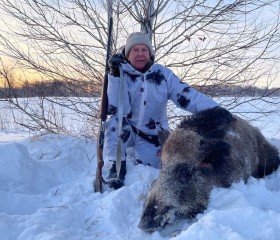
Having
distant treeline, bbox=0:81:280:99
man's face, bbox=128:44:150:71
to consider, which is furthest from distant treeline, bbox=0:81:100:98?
man's face, bbox=128:44:150:71

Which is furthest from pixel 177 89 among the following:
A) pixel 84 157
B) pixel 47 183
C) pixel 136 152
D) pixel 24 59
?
pixel 24 59

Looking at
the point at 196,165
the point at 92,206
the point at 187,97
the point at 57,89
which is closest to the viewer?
the point at 196,165

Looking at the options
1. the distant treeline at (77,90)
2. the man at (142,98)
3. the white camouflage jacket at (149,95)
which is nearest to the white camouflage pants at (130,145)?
the man at (142,98)

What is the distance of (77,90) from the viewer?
689 cm

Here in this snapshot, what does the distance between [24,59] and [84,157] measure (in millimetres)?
2066

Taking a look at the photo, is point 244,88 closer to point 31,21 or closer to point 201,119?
point 201,119

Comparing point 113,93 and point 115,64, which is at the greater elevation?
point 115,64

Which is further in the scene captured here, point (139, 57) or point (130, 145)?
point (130, 145)

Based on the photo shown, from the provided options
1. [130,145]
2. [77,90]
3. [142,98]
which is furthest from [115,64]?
[77,90]

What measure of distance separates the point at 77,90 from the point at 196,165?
12.2ft

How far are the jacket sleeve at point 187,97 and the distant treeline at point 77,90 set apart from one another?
1.62 meters

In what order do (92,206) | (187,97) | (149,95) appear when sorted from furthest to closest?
(149,95)
(187,97)
(92,206)

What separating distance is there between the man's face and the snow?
4.04 ft

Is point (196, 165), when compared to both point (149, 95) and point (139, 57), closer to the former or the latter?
point (149, 95)
